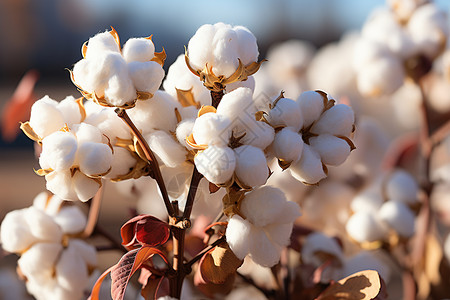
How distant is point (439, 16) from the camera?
0.41 metres

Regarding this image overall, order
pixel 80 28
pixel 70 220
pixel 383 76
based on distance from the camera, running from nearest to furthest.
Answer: pixel 70 220, pixel 383 76, pixel 80 28

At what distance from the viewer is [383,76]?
394 mm

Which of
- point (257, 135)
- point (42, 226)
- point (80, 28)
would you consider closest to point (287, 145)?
point (257, 135)

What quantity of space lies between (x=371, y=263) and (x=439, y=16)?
0.20m

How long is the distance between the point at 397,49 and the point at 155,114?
244 mm

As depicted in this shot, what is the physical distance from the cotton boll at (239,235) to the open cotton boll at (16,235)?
0.37ft

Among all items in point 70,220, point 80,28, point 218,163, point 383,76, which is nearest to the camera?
point 218,163

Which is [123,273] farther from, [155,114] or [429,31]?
[429,31]

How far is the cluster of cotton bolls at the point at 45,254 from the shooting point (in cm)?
27

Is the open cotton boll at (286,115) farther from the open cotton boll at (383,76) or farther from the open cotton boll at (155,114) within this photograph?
the open cotton boll at (383,76)

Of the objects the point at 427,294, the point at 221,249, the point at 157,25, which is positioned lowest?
the point at 157,25

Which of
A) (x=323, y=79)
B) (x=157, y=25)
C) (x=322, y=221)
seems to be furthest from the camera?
(x=157, y=25)

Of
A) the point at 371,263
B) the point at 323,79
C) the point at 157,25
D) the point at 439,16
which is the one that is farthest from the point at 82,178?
the point at 157,25

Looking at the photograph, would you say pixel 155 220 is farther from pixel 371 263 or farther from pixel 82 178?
pixel 371 263
